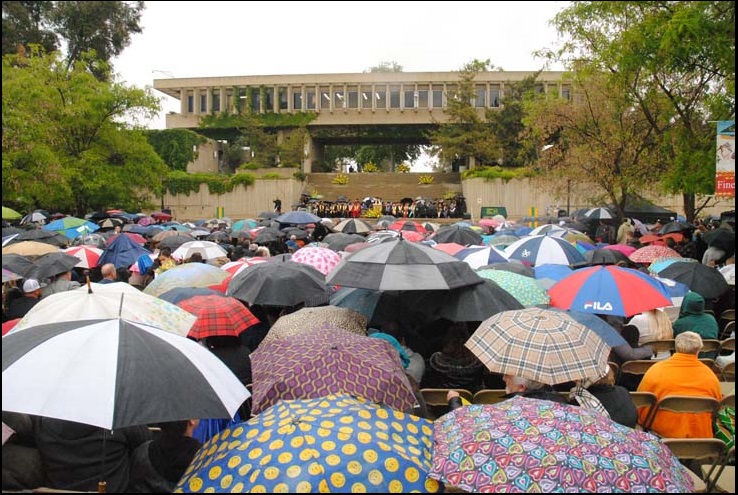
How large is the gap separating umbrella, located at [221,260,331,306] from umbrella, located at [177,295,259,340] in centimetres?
83

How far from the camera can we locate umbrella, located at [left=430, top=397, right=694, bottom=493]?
267 centimetres

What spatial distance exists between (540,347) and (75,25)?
4748 centimetres

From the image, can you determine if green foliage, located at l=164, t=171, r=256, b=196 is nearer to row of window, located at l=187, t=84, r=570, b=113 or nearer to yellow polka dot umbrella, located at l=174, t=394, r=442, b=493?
row of window, located at l=187, t=84, r=570, b=113

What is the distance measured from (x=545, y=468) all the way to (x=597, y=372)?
4.65 ft

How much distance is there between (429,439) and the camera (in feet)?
9.98

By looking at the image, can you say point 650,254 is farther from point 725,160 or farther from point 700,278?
point 700,278

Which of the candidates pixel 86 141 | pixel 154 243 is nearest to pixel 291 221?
pixel 154 243

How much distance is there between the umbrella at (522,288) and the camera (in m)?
6.61

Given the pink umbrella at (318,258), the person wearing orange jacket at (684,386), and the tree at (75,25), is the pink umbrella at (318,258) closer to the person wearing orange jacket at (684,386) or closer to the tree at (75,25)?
the person wearing orange jacket at (684,386)

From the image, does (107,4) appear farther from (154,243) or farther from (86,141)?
(154,243)

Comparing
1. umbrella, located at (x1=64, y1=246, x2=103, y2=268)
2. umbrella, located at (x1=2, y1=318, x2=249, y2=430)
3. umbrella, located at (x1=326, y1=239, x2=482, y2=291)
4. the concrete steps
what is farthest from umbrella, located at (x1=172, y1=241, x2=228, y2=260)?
the concrete steps

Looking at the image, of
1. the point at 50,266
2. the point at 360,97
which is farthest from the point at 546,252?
the point at 360,97

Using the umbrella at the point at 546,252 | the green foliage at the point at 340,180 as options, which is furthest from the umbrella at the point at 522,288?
the green foliage at the point at 340,180

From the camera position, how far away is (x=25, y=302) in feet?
23.8
